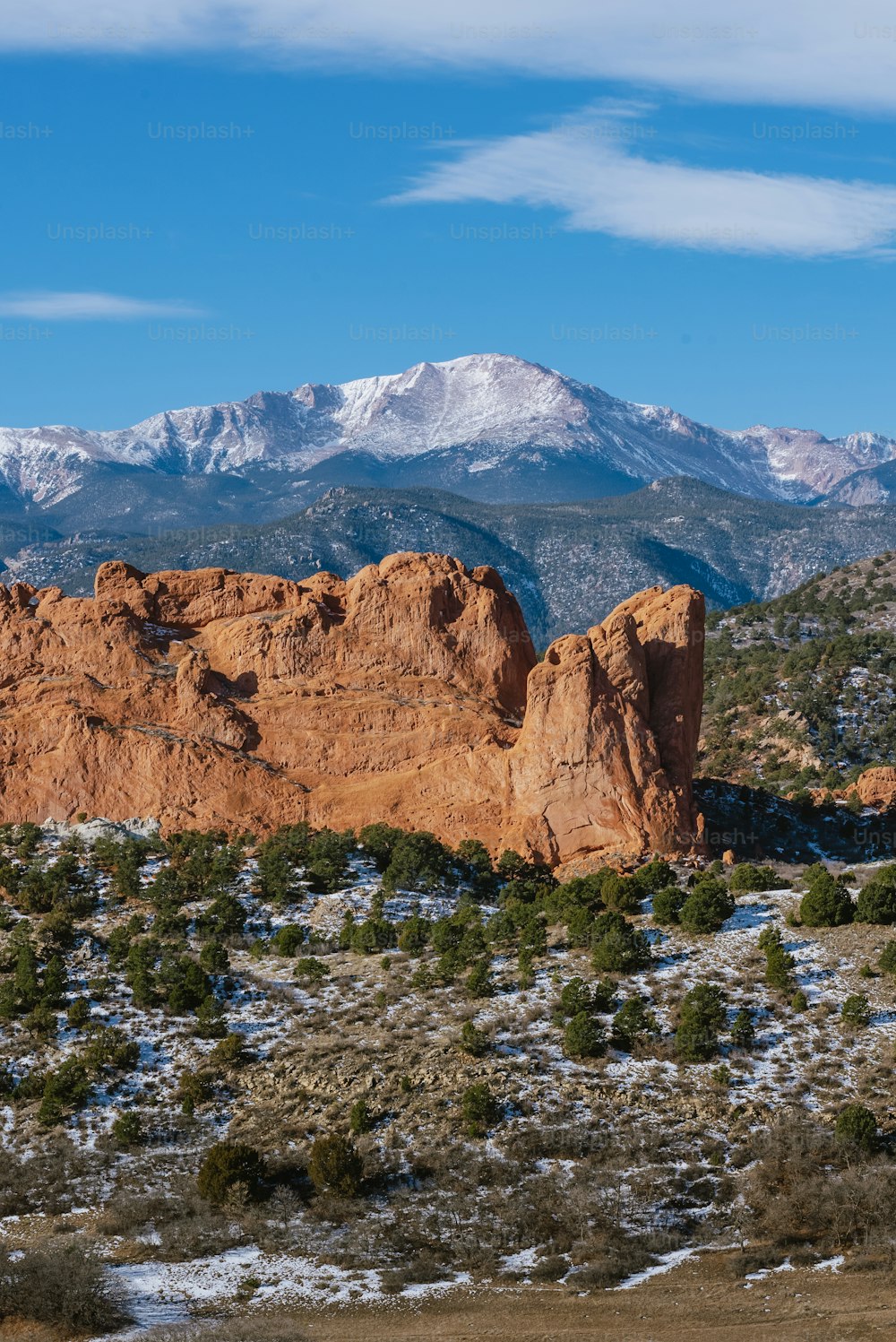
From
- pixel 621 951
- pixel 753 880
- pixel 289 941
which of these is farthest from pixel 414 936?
pixel 753 880

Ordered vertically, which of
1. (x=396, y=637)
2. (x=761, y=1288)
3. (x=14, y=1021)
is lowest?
(x=761, y=1288)

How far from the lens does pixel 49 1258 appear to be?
3272 cm

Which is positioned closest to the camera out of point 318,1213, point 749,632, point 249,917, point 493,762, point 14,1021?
point 318,1213

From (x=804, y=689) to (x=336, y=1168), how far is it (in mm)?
70570

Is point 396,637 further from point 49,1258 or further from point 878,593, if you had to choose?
point 878,593

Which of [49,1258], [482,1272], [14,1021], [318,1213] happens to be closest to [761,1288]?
[482,1272]

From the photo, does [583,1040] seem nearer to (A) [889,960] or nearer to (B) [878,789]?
(A) [889,960]

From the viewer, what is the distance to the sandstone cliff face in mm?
54938

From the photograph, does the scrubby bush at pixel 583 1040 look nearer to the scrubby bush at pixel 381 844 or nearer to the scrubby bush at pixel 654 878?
the scrubby bush at pixel 654 878

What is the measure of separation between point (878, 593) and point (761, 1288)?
97.7m

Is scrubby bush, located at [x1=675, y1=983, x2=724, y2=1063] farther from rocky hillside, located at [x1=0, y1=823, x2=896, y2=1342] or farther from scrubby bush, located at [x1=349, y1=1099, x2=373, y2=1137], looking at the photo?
scrubby bush, located at [x1=349, y1=1099, x2=373, y2=1137]

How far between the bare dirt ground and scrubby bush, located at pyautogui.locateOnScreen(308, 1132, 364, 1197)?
13.9 ft

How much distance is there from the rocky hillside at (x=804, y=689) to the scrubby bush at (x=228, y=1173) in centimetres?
5133

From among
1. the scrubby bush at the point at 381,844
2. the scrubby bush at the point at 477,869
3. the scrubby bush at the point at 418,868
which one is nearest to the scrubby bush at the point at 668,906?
the scrubby bush at the point at 477,869
